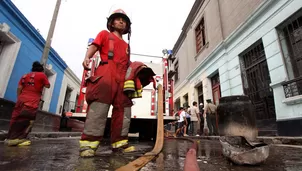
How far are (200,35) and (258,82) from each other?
22.3ft

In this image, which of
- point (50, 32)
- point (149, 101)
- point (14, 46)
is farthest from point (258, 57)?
point (14, 46)

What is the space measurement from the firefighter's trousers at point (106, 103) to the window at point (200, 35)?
10491 mm

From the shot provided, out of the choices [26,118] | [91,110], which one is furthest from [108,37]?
[26,118]

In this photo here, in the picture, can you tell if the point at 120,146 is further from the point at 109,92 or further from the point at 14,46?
the point at 14,46

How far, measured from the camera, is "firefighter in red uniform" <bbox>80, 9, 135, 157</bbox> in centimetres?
189

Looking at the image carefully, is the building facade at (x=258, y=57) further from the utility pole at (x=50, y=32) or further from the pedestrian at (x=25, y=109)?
the utility pole at (x=50, y=32)

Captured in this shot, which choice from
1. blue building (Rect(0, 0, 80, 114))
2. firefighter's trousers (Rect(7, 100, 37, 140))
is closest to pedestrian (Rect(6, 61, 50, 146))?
firefighter's trousers (Rect(7, 100, 37, 140))

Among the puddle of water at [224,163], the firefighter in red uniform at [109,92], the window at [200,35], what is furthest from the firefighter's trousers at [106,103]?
the window at [200,35]

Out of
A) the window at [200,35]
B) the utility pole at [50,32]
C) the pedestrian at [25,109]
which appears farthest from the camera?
the window at [200,35]

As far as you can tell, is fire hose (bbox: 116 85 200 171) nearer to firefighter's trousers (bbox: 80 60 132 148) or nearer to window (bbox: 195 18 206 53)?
firefighter's trousers (bbox: 80 60 132 148)

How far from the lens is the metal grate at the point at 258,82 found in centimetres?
591

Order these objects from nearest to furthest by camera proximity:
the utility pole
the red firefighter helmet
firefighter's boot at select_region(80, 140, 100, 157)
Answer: firefighter's boot at select_region(80, 140, 100, 157), the red firefighter helmet, the utility pole

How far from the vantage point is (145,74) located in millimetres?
2572

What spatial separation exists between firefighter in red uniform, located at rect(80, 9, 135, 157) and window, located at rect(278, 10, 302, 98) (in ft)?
16.8
